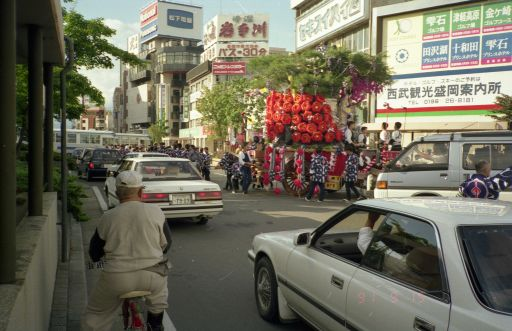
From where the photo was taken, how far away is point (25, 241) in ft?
12.0

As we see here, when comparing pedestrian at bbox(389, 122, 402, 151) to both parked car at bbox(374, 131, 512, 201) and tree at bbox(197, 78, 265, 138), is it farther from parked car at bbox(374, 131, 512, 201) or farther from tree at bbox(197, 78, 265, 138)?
tree at bbox(197, 78, 265, 138)

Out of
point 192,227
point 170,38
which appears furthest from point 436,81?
point 170,38

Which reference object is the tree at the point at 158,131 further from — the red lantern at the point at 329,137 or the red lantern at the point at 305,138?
the red lantern at the point at 329,137

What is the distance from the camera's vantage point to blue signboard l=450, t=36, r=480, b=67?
29.5 meters

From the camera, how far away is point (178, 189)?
9070mm

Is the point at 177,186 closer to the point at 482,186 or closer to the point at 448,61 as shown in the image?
the point at 482,186

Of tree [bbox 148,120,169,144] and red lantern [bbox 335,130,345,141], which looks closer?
red lantern [bbox 335,130,345,141]

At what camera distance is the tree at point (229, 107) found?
4664 centimetres

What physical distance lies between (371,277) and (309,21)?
42.3 metres

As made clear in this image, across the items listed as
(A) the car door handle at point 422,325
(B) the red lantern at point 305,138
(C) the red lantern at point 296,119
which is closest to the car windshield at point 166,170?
(B) the red lantern at point 305,138

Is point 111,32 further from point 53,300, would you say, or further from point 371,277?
point 371,277

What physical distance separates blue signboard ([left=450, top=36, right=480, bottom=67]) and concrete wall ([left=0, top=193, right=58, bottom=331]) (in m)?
29.8

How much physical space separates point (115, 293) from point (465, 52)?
3095 cm

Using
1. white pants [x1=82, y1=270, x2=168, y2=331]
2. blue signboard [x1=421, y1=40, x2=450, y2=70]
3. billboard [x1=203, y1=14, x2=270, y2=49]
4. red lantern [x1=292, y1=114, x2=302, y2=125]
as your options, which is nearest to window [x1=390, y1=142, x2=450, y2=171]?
red lantern [x1=292, y1=114, x2=302, y2=125]
